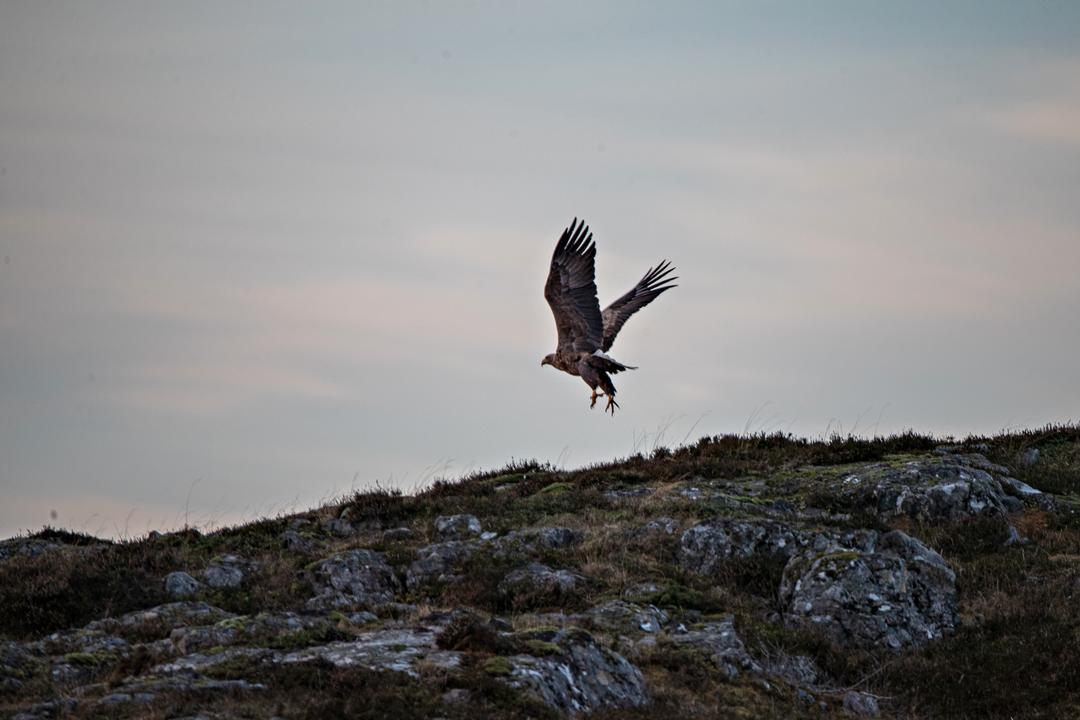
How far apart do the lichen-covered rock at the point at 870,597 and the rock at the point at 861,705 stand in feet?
5.07

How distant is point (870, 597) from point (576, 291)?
11.1 meters

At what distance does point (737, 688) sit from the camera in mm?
12039

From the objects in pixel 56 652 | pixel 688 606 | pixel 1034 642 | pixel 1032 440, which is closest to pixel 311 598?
pixel 56 652

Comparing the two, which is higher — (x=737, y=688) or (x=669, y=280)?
(x=669, y=280)

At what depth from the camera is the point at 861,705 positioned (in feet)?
40.5

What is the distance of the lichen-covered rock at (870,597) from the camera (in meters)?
14.1

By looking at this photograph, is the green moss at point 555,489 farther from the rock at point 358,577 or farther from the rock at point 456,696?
the rock at point 456,696

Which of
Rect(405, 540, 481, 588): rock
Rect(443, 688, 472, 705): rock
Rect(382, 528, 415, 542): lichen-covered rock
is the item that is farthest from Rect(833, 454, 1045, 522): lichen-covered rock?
Rect(443, 688, 472, 705): rock

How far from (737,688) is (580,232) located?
13.3 metres

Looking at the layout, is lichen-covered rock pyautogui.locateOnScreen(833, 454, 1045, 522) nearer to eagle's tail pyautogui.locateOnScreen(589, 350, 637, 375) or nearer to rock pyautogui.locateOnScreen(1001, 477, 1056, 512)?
rock pyautogui.locateOnScreen(1001, 477, 1056, 512)

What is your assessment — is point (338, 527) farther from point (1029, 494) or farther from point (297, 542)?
point (1029, 494)

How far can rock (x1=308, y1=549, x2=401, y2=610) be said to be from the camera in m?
15.2

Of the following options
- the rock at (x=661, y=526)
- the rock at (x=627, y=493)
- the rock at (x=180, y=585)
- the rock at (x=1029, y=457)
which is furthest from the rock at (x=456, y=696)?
the rock at (x=1029, y=457)

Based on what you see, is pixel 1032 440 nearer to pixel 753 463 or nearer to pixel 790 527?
pixel 753 463
